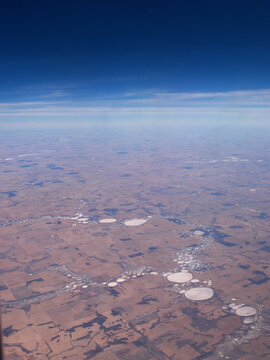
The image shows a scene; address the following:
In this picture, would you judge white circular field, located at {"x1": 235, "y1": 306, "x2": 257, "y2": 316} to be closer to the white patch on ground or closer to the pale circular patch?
the pale circular patch

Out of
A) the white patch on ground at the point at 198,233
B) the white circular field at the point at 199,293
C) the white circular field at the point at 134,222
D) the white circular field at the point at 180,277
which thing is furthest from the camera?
the white circular field at the point at 134,222

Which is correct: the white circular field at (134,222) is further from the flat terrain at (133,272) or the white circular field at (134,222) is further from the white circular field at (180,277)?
the white circular field at (180,277)

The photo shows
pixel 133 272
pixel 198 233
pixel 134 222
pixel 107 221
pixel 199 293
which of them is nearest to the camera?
pixel 199 293

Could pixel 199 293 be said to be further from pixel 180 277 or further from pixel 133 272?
pixel 133 272

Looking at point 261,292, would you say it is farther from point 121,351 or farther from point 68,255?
point 68,255

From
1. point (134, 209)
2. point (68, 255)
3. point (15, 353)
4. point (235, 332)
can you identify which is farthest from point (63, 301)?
point (134, 209)

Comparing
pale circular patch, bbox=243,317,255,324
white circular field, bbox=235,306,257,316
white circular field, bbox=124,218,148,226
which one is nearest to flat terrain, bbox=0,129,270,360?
pale circular patch, bbox=243,317,255,324

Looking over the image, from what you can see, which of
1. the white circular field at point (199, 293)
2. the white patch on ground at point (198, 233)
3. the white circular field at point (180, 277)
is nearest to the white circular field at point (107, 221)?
the white patch on ground at point (198, 233)

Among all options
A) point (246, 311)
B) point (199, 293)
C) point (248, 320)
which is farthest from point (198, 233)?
point (248, 320)
